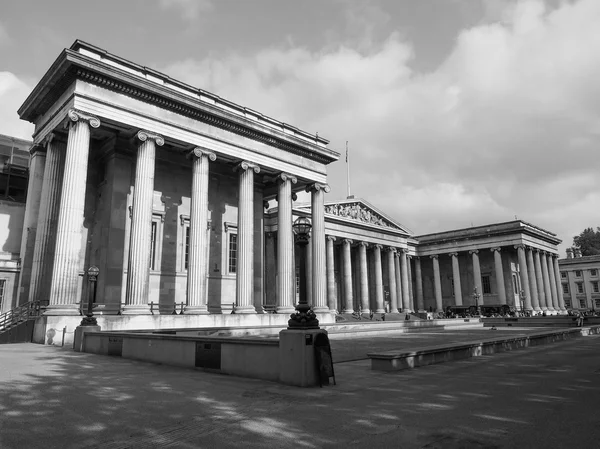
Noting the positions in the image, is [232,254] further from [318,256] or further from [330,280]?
[330,280]

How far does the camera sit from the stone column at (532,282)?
67.3 m

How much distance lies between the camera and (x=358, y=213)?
202ft

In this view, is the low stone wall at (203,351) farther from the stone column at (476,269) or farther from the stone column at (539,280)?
the stone column at (539,280)

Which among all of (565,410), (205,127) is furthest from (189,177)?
(565,410)

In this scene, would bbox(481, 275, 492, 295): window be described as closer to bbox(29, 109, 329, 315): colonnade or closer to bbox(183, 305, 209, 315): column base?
bbox(29, 109, 329, 315): colonnade

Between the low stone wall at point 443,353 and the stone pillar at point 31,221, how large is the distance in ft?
72.5

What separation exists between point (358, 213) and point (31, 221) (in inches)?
1691

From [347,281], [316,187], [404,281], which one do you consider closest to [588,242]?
[404,281]

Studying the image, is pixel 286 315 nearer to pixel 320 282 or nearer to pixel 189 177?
pixel 320 282

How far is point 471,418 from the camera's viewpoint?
22.0 ft

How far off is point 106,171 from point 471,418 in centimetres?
2811

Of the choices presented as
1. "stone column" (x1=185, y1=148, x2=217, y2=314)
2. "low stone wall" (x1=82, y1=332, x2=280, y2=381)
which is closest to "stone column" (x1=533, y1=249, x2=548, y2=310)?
"stone column" (x1=185, y1=148, x2=217, y2=314)

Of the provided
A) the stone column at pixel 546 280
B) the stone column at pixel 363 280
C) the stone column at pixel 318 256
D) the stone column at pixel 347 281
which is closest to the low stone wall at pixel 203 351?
the stone column at pixel 318 256

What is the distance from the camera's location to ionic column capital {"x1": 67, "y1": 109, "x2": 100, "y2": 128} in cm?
2280
